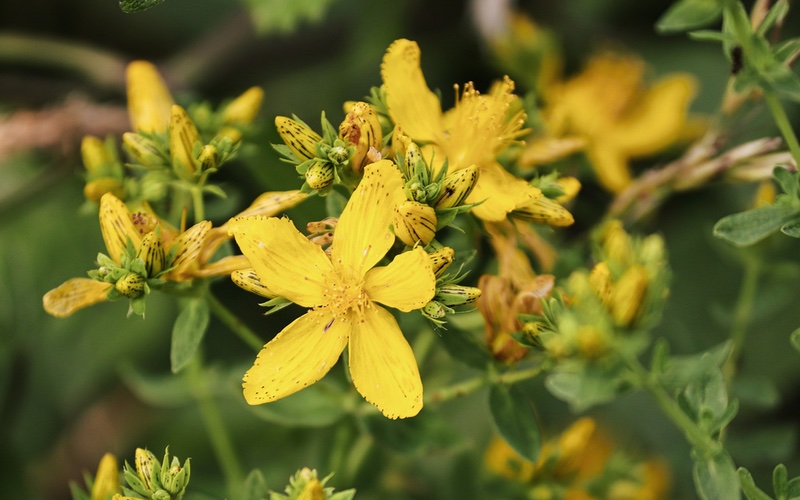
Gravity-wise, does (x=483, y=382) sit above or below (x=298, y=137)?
below

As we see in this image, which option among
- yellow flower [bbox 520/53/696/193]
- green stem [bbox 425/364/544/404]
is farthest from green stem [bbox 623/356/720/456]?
yellow flower [bbox 520/53/696/193]

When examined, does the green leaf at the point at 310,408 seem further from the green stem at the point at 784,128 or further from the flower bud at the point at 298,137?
the green stem at the point at 784,128

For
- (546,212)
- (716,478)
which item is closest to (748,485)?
(716,478)

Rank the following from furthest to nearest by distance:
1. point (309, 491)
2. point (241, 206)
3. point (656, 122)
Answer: point (656, 122)
point (241, 206)
point (309, 491)

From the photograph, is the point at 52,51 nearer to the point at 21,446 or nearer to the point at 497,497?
the point at 21,446

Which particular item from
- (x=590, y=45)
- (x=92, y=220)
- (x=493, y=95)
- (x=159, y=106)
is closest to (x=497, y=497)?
(x=493, y=95)

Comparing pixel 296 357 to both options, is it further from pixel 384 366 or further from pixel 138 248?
pixel 138 248

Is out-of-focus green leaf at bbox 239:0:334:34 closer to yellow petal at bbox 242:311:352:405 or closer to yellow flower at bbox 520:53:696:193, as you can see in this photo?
yellow flower at bbox 520:53:696:193
